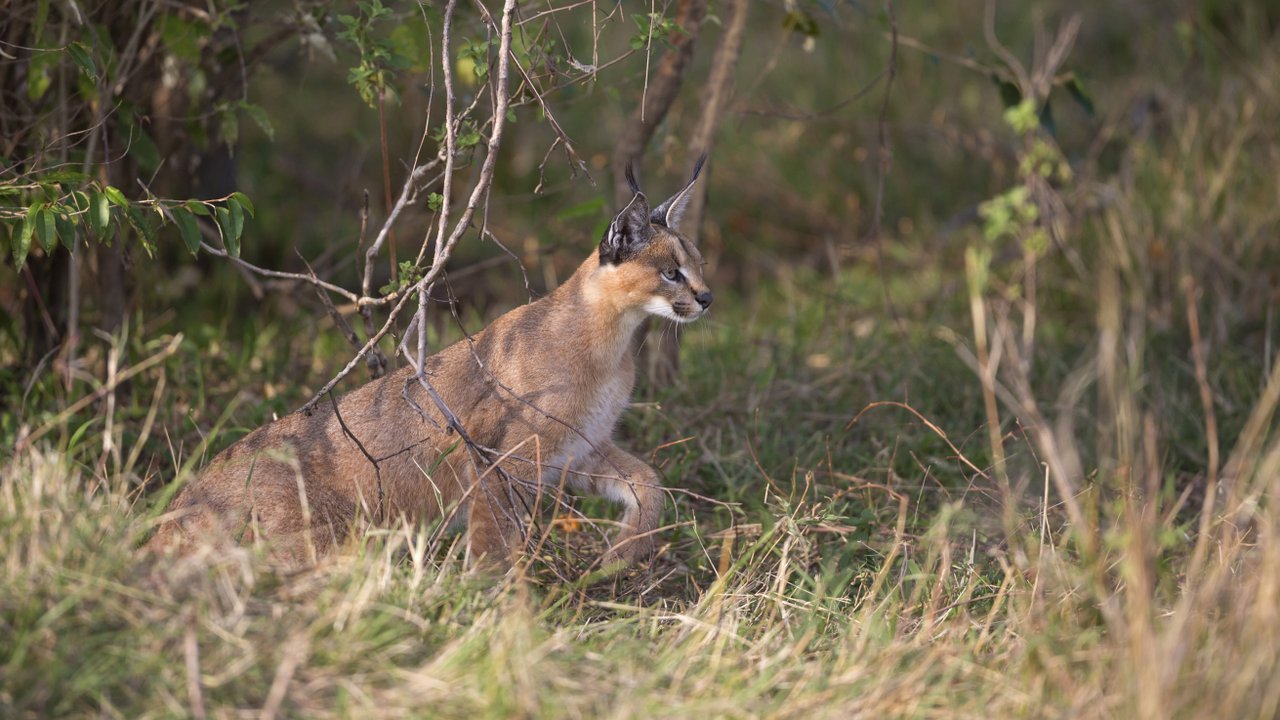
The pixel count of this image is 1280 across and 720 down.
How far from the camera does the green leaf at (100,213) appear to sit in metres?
4.52

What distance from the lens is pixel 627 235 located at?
5.16 m

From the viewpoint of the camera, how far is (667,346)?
669 cm

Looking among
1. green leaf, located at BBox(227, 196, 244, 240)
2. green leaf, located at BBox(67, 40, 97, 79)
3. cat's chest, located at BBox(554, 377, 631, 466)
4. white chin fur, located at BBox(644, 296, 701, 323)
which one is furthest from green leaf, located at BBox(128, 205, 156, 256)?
white chin fur, located at BBox(644, 296, 701, 323)

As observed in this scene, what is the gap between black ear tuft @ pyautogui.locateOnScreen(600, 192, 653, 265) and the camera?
5.11m

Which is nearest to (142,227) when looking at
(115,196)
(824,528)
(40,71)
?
(115,196)

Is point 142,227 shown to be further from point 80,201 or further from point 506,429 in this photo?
point 506,429

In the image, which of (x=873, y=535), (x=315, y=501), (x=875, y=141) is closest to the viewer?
(x=315, y=501)

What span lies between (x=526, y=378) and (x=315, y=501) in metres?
0.92

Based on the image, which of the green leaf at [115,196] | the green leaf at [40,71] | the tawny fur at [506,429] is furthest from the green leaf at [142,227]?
the green leaf at [40,71]

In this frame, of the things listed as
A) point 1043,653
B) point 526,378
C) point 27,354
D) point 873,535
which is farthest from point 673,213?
point 27,354

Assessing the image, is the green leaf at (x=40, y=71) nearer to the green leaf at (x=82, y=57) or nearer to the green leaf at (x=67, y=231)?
the green leaf at (x=82, y=57)

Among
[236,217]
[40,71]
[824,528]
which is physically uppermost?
[40,71]

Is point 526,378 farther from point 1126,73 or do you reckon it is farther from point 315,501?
point 1126,73

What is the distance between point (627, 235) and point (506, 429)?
90 centimetres
